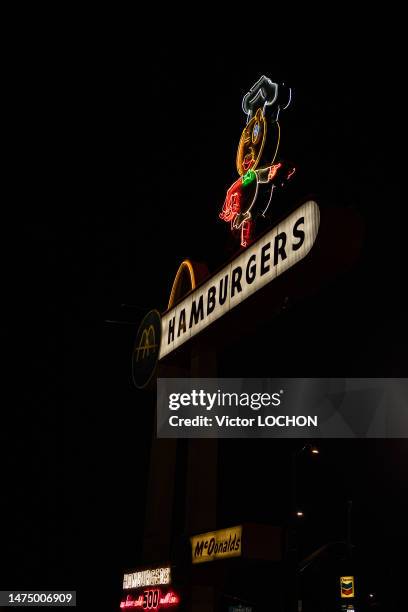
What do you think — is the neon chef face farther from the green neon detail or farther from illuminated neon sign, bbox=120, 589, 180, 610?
illuminated neon sign, bbox=120, 589, 180, 610

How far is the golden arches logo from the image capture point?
14.2 meters

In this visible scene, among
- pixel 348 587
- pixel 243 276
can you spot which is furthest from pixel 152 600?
pixel 348 587

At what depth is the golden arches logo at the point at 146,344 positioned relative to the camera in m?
14.2

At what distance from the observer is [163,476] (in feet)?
44.3

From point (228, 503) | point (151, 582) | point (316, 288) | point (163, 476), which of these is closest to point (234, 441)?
point (228, 503)

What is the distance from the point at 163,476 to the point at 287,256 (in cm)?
595

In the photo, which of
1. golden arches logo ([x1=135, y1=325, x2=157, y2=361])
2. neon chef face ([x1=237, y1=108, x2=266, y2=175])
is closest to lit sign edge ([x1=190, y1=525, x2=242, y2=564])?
golden arches logo ([x1=135, y1=325, x2=157, y2=361])

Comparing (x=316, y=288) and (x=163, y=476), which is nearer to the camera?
(x=316, y=288)

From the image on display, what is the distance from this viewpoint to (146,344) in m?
14.5

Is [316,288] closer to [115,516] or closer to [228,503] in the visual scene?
[115,516]

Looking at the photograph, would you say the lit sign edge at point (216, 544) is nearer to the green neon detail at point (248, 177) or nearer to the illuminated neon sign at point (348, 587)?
the green neon detail at point (248, 177)

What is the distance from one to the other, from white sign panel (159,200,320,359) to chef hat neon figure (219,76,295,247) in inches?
53.7

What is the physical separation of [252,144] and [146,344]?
4657 millimetres

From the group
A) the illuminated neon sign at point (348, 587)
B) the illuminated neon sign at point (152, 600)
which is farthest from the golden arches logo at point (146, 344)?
the illuminated neon sign at point (348, 587)
